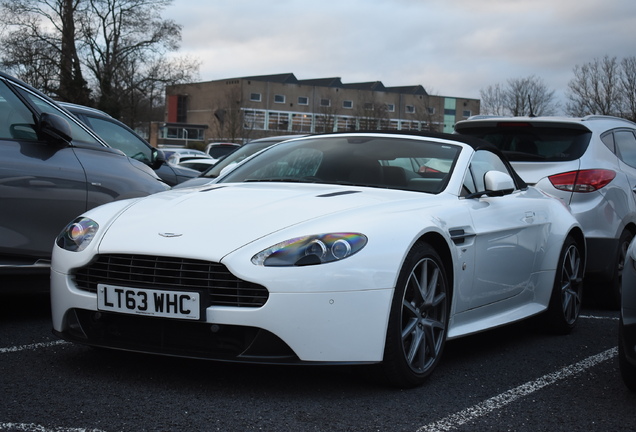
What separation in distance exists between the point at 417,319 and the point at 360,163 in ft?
4.35

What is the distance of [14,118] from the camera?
585 centimetres

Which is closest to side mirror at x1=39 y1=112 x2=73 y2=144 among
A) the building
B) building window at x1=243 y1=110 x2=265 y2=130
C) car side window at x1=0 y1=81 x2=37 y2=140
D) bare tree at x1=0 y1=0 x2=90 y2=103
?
car side window at x1=0 y1=81 x2=37 y2=140

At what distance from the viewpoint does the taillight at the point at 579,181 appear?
7.12m

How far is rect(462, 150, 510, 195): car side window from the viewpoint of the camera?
5285mm

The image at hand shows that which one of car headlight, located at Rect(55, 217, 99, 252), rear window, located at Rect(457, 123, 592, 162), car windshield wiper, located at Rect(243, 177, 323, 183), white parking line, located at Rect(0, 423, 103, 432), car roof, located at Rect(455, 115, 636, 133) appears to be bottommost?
white parking line, located at Rect(0, 423, 103, 432)

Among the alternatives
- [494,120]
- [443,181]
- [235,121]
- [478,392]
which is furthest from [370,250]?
[235,121]

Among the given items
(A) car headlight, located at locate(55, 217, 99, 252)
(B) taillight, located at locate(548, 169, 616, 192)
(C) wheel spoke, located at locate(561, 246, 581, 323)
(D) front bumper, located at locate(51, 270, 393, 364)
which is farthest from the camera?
(B) taillight, located at locate(548, 169, 616, 192)

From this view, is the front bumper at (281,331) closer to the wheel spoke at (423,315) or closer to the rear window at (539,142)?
the wheel spoke at (423,315)

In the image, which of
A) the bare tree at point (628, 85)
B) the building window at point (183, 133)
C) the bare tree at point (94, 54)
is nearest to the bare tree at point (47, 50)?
the bare tree at point (94, 54)

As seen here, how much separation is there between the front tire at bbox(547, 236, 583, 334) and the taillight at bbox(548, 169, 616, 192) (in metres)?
0.85

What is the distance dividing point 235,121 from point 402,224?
83965 mm

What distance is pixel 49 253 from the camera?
5.66m

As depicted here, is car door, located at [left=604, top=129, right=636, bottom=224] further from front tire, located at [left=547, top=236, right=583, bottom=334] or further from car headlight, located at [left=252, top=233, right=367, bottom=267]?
car headlight, located at [left=252, top=233, right=367, bottom=267]

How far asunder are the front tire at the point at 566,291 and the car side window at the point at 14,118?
12.2 ft
